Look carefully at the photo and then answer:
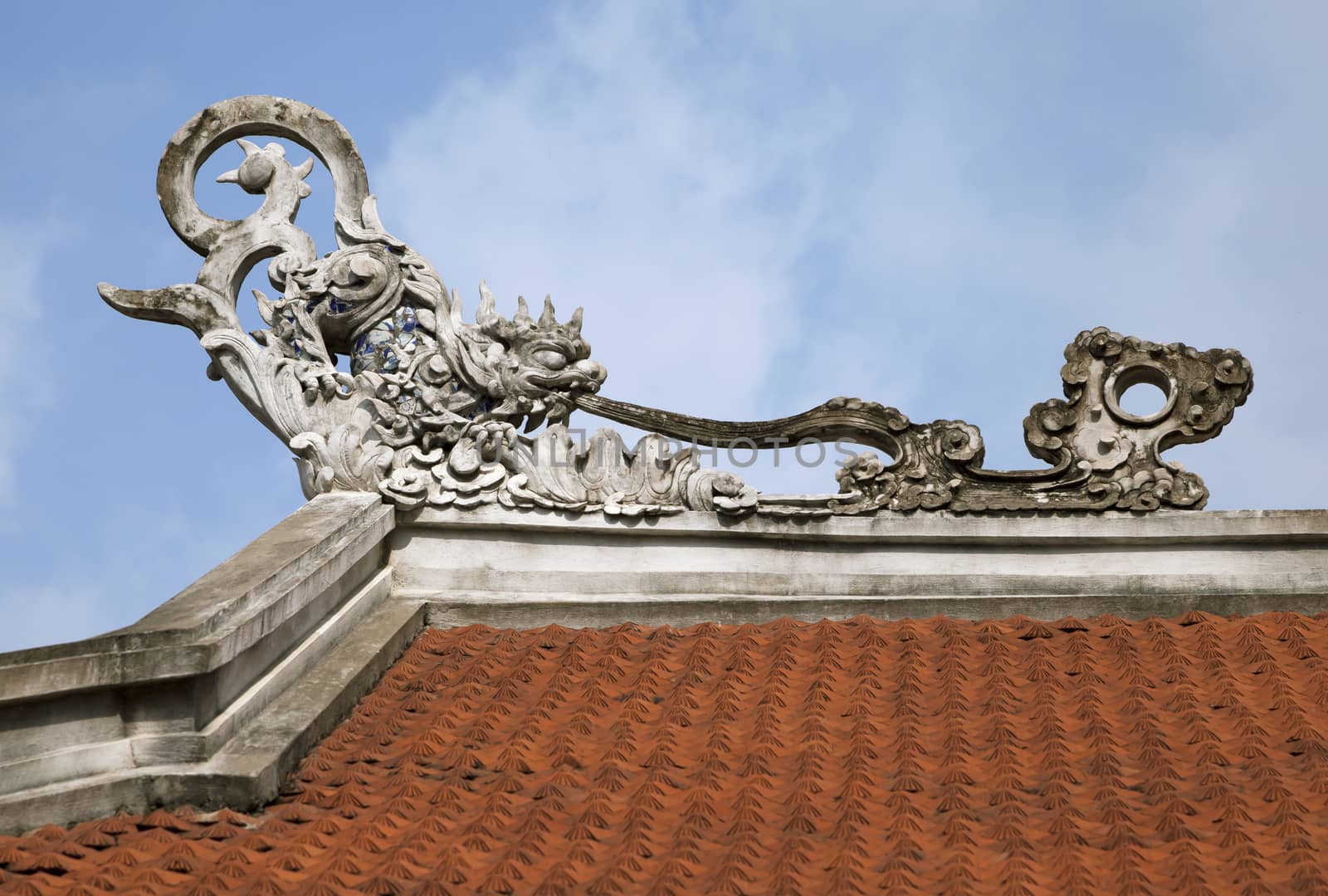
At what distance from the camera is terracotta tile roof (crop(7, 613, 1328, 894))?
21.5ft

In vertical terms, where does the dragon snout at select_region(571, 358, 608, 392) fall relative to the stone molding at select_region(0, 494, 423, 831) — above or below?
above

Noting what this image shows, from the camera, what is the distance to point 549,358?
9703 mm

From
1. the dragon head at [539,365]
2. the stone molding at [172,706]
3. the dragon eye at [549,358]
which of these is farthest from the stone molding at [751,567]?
the dragon eye at [549,358]

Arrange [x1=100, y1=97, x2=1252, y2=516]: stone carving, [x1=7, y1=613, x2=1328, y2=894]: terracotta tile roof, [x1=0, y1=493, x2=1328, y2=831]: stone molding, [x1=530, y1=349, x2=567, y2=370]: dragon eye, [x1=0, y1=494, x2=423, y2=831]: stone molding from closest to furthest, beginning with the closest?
1. [x1=7, y1=613, x2=1328, y2=894]: terracotta tile roof
2. [x1=0, y1=494, x2=423, y2=831]: stone molding
3. [x1=0, y1=493, x2=1328, y2=831]: stone molding
4. [x1=100, y1=97, x2=1252, y2=516]: stone carving
5. [x1=530, y1=349, x2=567, y2=370]: dragon eye

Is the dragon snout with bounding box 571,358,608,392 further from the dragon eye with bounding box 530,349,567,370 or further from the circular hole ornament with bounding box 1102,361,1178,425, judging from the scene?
the circular hole ornament with bounding box 1102,361,1178,425

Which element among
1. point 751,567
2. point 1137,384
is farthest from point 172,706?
point 1137,384

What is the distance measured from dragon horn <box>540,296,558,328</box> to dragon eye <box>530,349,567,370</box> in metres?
0.14

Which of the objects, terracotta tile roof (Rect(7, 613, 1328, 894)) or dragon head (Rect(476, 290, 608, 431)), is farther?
dragon head (Rect(476, 290, 608, 431))

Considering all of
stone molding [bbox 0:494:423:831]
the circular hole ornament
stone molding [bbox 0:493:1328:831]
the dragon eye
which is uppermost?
the circular hole ornament

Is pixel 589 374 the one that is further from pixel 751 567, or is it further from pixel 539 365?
pixel 751 567

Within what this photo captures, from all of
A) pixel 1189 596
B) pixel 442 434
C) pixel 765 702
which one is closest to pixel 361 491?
pixel 442 434

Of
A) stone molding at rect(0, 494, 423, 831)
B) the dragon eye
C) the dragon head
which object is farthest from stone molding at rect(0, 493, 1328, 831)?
the dragon eye

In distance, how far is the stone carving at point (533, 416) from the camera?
9484 mm

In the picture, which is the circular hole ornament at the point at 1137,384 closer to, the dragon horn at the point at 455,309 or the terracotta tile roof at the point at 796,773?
the terracotta tile roof at the point at 796,773
